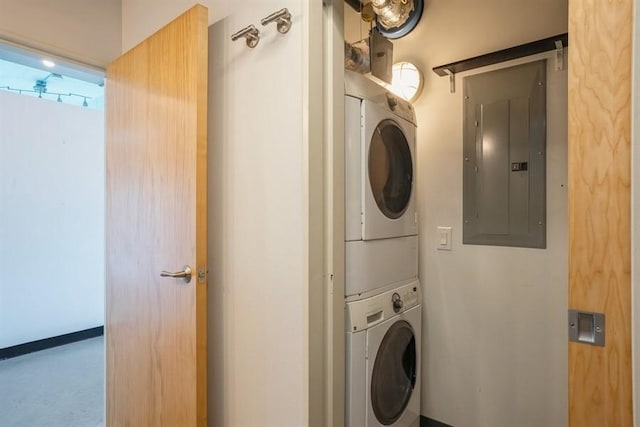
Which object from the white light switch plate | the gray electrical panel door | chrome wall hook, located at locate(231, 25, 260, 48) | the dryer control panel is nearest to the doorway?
chrome wall hook, located at locate(231, 25, 260, 48)

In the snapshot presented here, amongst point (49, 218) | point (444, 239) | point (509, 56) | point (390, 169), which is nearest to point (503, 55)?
point (509, 56)

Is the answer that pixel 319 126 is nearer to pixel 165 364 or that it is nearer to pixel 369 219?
pixel 369 219

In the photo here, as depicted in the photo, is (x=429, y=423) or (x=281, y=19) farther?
(x=429, y=423)

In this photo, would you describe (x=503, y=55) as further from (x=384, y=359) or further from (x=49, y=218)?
(x=49, y=218)

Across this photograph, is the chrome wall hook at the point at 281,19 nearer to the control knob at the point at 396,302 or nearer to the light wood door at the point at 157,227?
the light wood door at the point at 157,227

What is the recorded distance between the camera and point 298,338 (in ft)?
3.99

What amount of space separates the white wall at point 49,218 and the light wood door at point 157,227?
2.12 metres

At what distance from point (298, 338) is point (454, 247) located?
1152 mm

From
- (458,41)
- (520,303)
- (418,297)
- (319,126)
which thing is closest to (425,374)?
(418,297)

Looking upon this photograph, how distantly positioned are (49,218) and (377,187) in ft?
11.4

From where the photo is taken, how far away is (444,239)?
1998 mm

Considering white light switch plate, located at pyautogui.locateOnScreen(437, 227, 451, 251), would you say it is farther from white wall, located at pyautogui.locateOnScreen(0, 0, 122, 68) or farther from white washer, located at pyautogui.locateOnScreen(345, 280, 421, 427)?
white wall, located at pyautogui.locateOnScreen(0, 0, 122, 68)

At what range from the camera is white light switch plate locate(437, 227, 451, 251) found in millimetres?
1984

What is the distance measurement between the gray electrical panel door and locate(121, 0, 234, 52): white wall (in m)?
1.31
